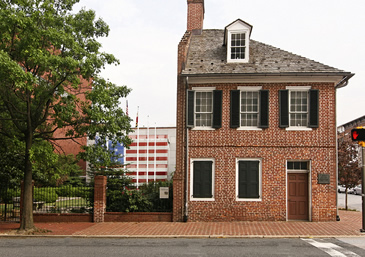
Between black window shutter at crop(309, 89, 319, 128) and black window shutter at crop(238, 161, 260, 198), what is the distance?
116 inches

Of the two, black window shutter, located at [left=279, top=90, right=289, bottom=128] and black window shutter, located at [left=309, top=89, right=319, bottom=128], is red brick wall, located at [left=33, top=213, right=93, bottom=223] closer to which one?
black window shutter, located at [left=279, top=90, right=289, bottom=128]

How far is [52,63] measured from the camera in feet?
46.3

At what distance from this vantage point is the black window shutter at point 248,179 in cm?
1795

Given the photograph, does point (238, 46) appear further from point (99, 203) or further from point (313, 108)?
point (99, 203)

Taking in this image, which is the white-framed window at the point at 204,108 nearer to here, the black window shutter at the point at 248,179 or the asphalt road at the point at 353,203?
the black window shutter at the point at 248,179

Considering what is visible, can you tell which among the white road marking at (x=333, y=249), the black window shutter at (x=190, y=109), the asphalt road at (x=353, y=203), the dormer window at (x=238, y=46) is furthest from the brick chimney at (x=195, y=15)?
the asphalt road at (x=353, y=203)

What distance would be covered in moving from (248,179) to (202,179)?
1.99 m

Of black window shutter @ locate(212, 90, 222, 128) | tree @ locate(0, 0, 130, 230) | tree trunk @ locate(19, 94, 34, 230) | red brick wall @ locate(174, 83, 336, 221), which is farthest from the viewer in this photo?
black window shutter @ locate(212, 90, 222, 128)

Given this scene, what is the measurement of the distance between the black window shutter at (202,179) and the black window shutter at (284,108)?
3551 mm

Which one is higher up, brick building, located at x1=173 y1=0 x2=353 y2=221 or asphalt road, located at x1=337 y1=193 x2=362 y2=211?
brick building, located at x1=173 y1=0 x2=353 y2=221

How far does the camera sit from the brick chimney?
74.3ft

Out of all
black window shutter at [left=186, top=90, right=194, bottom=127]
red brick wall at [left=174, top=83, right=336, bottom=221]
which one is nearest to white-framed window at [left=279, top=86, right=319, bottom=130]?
red brick wall at [left=174, top=83, right=336, bottom=221]

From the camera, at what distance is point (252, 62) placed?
19.2 meters

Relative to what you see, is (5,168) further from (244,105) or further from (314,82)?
(314,82)
